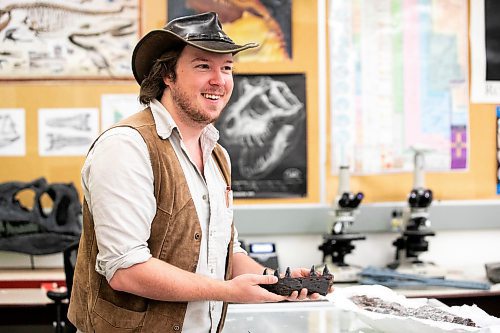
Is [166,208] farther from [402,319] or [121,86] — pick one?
[121,86]

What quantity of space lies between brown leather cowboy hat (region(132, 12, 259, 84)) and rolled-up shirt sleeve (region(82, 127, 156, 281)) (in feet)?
1.04

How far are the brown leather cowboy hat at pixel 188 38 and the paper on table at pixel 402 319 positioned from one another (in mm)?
828

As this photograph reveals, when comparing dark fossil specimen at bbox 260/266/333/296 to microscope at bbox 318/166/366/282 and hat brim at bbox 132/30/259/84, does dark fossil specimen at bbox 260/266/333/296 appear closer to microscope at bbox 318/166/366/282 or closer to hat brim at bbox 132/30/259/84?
hat brim at bbox 132/30/259/84

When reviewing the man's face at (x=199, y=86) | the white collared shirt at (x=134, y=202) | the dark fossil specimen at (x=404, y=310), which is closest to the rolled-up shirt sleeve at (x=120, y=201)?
the white collared shirt at (x=134, y=202)

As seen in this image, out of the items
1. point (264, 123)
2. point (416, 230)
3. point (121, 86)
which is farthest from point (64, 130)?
point (416, 230)

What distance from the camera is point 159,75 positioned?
2123 mm

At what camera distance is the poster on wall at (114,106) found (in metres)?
3.99

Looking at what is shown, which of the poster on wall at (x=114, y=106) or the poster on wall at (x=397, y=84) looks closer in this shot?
Result: the poster on wall at (x=114, y=106)

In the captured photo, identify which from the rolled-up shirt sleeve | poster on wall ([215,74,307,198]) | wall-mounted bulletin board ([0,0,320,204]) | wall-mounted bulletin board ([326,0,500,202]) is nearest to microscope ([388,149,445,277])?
wall-mounted bulletin board ([326,0,500,202])

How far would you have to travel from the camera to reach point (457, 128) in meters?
4.21

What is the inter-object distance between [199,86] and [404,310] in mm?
880

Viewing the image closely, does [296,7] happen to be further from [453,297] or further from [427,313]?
[427,313]

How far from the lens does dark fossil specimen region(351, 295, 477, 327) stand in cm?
205

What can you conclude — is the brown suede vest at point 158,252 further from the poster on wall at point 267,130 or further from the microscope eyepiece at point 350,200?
the poster on wall at point 267,130
